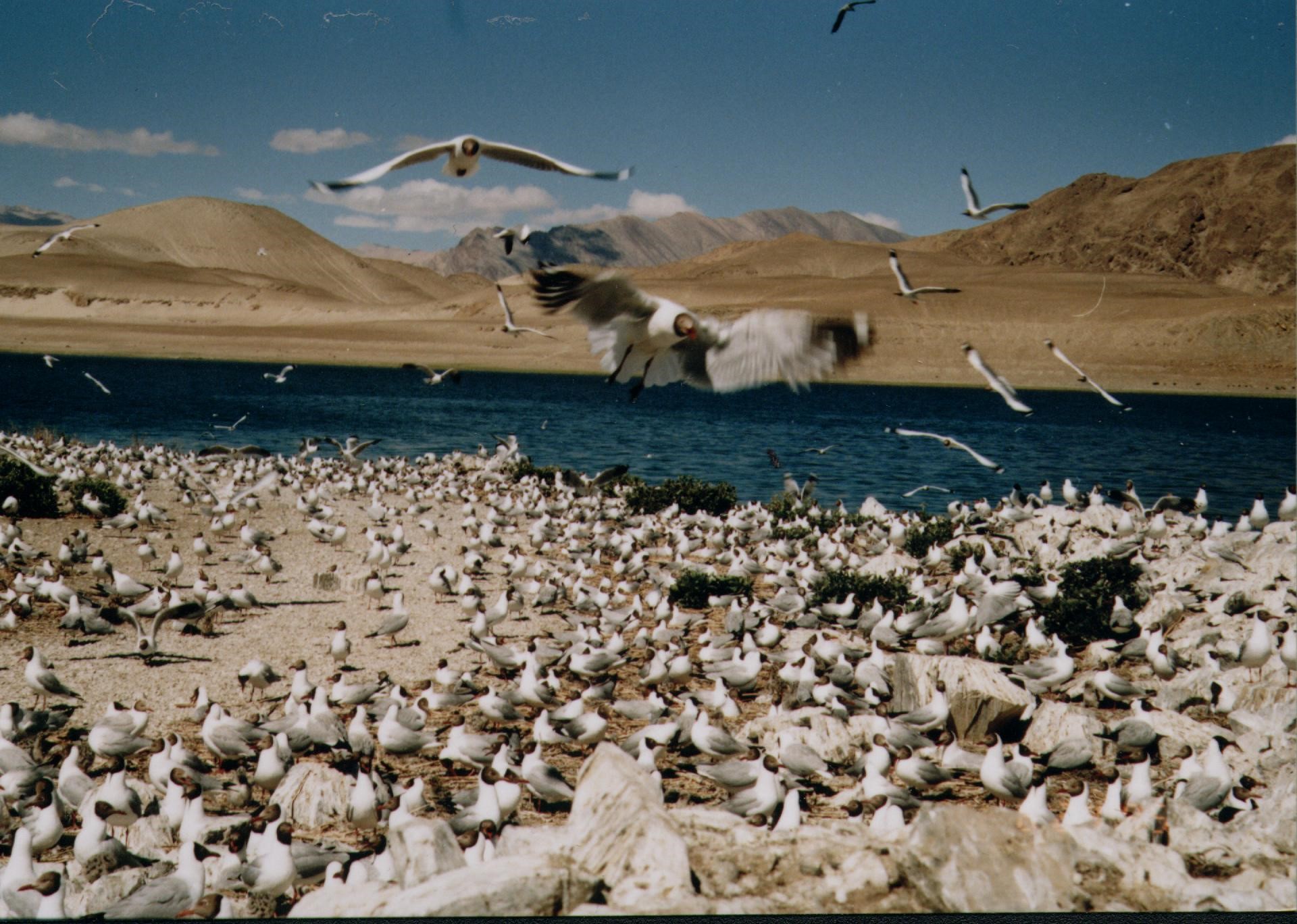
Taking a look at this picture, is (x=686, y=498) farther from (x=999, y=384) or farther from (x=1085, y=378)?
(x=999, y=384)

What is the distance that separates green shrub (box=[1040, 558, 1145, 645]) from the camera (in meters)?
12.2

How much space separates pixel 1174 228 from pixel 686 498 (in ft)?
214

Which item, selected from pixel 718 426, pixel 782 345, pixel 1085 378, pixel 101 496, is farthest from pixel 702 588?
A: pixel 718 426

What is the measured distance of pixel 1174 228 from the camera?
7188 cm

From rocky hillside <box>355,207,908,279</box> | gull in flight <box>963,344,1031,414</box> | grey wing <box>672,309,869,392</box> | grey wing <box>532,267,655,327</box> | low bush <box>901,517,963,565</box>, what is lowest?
low bush <box>901,517,963,565</box>

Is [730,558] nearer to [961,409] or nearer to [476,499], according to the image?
[476,499]

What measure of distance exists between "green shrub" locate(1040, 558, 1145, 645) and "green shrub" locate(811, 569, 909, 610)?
6.71 feet

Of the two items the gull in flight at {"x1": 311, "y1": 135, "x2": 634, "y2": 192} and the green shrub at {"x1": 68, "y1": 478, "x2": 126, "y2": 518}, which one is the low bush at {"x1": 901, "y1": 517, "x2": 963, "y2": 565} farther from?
the green shrub at {"x1": 68, "y1": 478, "x2": 126, "y2": 518}

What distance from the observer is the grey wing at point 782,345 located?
745cm

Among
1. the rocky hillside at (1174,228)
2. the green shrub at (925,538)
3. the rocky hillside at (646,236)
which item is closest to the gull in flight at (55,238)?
the rocky hillside at (646,236)

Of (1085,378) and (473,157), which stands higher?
(473,157)

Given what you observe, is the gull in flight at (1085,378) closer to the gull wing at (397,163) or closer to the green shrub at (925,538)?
the gull wing at (397,163)

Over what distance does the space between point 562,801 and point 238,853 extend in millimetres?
2457

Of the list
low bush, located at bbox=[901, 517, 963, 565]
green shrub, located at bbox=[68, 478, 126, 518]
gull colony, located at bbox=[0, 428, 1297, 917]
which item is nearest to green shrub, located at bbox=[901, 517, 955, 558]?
low bush, located at bbox=[901, 517, 963, 565]
